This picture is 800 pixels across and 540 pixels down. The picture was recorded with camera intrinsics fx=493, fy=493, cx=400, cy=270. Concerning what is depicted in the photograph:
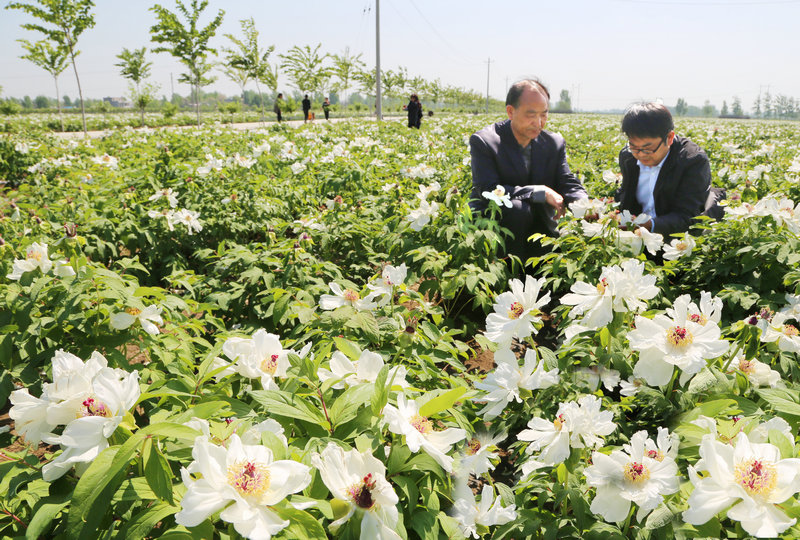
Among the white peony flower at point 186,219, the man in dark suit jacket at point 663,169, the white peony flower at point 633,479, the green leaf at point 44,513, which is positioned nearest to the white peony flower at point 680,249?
the man in dark suit jacket at point 663,169

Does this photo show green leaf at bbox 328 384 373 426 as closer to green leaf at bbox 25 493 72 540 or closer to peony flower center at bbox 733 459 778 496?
green leaf at bbox 25 493 72 540

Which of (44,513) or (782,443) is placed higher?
(782,443)

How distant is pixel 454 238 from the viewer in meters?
3.07

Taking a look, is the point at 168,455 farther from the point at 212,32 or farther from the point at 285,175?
the point at 212,32

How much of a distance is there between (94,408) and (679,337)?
132cm

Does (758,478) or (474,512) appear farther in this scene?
(474,512)

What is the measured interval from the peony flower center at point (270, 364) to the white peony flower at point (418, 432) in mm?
381

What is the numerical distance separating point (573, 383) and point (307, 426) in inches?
31.9

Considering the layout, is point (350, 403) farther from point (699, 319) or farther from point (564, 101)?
point (564, 101)

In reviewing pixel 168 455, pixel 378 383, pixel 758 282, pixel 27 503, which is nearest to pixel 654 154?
pixel 758 282

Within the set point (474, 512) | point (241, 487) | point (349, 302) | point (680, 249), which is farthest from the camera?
point (680, 249)

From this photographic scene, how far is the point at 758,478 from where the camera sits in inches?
34.1

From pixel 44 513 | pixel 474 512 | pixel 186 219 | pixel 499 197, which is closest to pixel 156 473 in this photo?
pixel 44 513

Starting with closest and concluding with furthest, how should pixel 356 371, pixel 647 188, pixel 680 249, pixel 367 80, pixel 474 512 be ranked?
pixel 474 512 < pixel 356 371 < pixel 680 249 < pixel 647 188 < pixel 367 80
